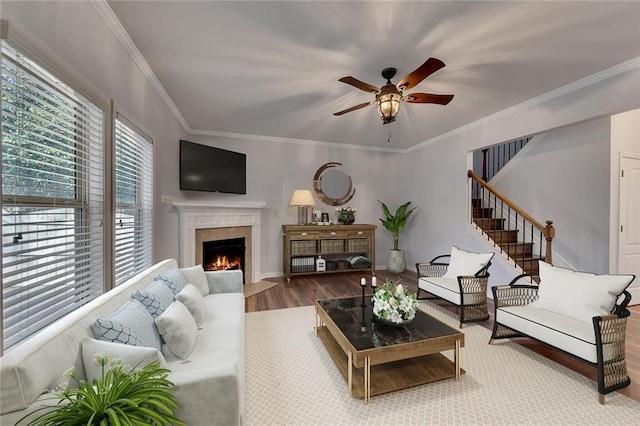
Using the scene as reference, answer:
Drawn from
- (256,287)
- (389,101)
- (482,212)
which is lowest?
(256,287)

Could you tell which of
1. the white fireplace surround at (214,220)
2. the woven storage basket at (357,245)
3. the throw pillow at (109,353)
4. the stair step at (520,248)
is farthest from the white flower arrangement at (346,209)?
the throw pillow at (109,353)

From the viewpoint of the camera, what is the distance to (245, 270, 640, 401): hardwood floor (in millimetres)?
2209

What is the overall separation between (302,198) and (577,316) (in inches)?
149

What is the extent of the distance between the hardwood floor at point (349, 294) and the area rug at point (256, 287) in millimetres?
96

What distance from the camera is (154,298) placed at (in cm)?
183

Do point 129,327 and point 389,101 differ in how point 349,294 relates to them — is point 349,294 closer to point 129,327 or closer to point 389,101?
point 389,101

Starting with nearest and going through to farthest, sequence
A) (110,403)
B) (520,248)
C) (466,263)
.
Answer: (110,403), (466,263), (520,248)

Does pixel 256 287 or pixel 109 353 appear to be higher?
pixel 109 353

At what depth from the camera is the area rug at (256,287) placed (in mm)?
4211

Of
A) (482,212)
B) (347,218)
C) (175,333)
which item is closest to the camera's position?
(175,333)

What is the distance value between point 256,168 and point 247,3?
3375mm

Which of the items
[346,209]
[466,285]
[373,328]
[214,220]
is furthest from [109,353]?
[346,209]

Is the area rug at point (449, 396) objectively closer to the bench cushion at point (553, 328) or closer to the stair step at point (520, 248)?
the bench cushion at point (553, 328)

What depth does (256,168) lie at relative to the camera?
5.07 meters
